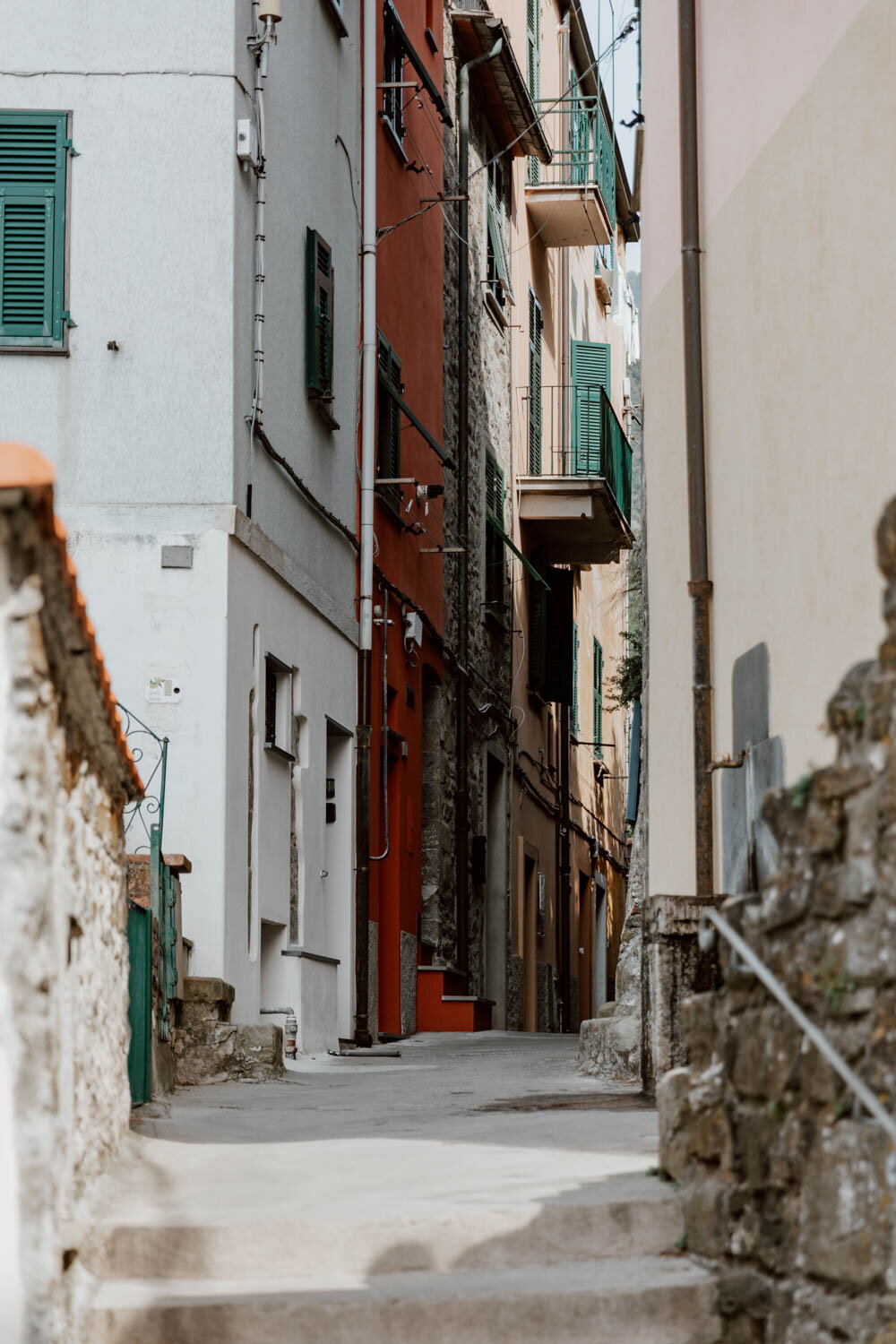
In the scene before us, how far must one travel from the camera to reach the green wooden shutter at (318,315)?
13539mm

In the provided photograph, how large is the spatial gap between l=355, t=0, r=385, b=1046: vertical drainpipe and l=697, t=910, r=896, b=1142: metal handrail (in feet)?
30.0

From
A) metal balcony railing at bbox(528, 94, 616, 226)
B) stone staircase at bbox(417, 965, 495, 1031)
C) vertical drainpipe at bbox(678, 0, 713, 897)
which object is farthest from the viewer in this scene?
metal balcony railing at bbox(528, 94, 616, 226)

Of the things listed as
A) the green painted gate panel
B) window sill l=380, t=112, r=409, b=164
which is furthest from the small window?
window sill l=380, t=112, r=409, b=164

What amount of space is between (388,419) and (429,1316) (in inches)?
460

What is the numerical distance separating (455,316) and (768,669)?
11197mm

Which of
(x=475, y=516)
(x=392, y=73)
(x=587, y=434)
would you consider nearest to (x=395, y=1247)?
(x=392, y=73)

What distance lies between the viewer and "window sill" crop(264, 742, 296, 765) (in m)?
12.5

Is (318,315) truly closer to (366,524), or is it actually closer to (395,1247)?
(366,524)

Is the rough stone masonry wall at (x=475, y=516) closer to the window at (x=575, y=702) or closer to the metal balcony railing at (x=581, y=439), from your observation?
the metal balcony railing at (x=581, y=439)

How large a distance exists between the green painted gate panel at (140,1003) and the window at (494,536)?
493 inches

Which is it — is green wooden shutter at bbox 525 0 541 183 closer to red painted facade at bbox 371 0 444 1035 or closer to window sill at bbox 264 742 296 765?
red painted facade at bbox 371 0 444 1035

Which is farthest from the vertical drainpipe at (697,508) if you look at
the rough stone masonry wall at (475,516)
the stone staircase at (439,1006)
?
the rough stone masonry wall at (475,516)

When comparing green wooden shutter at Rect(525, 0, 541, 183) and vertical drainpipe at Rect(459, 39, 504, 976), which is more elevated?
green wooden shutter at Rect(525, 0, 541, 183)

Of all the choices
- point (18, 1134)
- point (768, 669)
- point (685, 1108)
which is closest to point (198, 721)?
point (768, 669)
